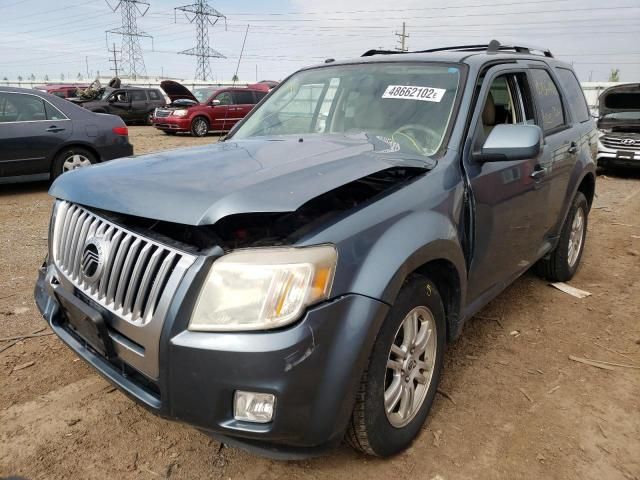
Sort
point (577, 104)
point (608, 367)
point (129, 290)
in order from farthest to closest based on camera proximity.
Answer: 1. point (577, 104)
2. point (608, 367)
3. point (129, 290)

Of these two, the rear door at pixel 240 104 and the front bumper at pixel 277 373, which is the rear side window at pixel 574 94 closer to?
the front bumper at pixel 277 373

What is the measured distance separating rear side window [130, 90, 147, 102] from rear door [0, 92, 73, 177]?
1540cm

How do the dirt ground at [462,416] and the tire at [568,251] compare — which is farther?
the tire at [568,251]

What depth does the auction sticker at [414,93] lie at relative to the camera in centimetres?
298

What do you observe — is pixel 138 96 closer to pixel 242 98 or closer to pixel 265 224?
pixel 242 98

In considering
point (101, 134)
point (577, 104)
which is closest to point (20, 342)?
point (577, 104)

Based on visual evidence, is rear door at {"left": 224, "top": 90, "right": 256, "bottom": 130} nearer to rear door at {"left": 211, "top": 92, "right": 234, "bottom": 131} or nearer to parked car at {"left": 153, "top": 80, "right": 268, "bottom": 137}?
parked car at {"left": 153, "top": 80, "right": 268, "bottom": 137}

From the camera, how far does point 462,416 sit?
2.67m

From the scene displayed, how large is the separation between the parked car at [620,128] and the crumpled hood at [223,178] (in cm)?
971

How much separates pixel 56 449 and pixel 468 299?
212cm

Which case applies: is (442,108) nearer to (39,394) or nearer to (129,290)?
(129,290)

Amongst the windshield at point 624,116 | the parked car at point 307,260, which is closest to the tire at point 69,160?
A: the parked car at point 307,260

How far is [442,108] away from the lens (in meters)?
2.92

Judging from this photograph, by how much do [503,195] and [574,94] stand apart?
6.94 feet
